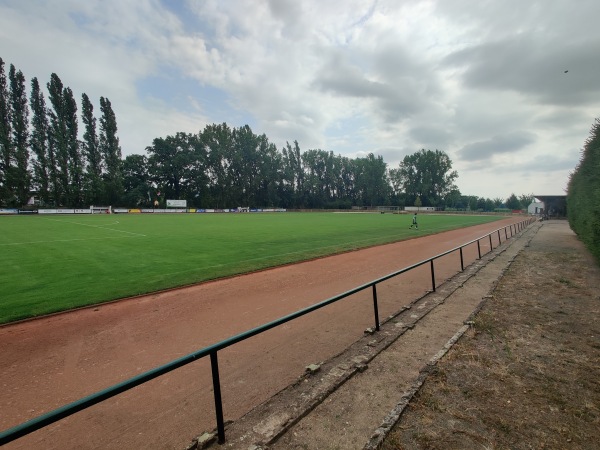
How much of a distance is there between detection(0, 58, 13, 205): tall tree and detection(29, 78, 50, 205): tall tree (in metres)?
4.43

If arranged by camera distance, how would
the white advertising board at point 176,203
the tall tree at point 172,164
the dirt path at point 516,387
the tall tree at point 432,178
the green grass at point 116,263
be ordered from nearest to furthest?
the dirt path at point 516,387
the green grass at point 116,263
the white advertising board at point 176,203
the tall tree at point 172,164
the tall tree at point 432,178

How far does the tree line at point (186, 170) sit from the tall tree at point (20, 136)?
0.16 meters

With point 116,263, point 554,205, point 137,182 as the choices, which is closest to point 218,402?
point 116,263

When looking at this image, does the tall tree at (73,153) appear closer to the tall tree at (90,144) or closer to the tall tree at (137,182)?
the tall tree at (90,144)

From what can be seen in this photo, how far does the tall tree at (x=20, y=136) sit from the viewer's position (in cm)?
5844

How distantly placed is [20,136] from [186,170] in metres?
35.2

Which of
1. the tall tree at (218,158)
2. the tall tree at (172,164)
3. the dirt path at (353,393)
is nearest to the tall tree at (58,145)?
the tall tree at (172,164)

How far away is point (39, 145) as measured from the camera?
64312mm

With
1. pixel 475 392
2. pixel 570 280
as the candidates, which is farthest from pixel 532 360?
pixel 570 280

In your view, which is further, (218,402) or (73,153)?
(73,153)

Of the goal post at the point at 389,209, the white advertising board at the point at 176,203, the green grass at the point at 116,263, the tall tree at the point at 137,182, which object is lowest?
the green grass at the point at 116,263

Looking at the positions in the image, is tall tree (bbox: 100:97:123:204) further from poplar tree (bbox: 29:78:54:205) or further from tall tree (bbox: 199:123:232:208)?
tall tree (bbox: 199:123:232:208)

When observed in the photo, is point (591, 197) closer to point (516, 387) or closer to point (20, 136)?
point (516, 387)

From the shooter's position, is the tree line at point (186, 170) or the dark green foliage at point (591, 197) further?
the tree line at point (186, 170)
